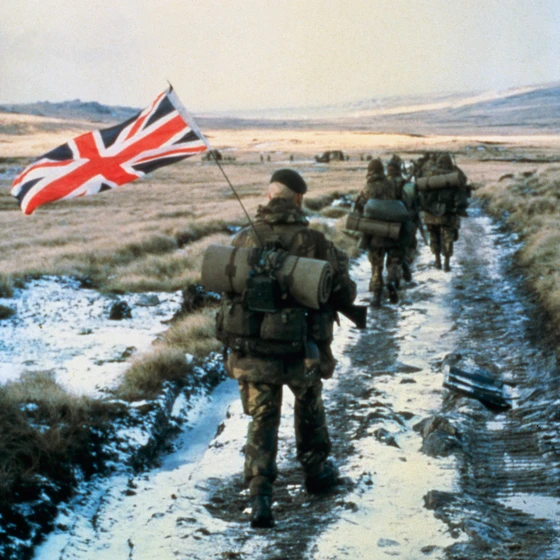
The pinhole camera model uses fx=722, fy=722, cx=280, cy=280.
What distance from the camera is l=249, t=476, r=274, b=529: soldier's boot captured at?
4.31 metres

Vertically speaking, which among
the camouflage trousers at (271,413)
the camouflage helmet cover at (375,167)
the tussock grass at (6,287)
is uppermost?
the camouflage helmet cover at (375,167)

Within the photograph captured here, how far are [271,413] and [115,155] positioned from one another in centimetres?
221

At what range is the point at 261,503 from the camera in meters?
4.36

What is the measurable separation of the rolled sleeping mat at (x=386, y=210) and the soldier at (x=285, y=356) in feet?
17.2

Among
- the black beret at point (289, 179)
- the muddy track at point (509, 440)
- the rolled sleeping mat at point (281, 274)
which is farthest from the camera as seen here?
the black beret at point (289, 179)

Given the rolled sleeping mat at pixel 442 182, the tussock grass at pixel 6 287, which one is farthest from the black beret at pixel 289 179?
the rolled sleeping mat at pixel 442 182

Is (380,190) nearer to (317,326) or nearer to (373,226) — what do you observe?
(373,226)

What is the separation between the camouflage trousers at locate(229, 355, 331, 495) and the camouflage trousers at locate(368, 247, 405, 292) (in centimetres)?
561

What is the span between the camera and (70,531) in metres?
4.28

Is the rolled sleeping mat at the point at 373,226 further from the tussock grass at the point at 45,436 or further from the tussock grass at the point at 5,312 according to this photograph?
the tussock grass at the point at 45,436

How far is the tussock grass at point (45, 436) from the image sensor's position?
4496 millimetres

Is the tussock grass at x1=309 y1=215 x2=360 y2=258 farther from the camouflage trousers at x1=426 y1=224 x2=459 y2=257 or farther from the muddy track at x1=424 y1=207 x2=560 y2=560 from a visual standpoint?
the muddy track at x1=424 y1=207 x2=560 y2=560

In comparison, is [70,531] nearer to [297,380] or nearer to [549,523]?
[297,380]

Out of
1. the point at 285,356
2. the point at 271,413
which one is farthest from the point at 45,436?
the point at 285,356
